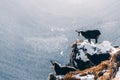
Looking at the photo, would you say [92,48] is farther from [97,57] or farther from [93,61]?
[93,61]

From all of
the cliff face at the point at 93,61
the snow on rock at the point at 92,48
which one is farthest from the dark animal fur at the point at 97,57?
the snow on rock at the point at 92,48

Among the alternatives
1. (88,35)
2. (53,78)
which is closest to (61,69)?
(53,78)

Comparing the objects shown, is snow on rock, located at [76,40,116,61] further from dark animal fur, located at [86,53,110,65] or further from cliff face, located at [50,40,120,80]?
dark animal fur, located at [86,53,110,65]

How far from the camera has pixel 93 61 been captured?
15000cm

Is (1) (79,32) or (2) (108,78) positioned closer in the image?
(2) (108,78)

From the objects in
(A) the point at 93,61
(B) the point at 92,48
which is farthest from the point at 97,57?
(B) the point at 92,48

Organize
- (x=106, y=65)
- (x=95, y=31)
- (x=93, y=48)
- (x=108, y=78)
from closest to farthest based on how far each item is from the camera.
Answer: (x=108, y=78), (x=106, y=65), (x=93, y=48), (x=95, y=31)

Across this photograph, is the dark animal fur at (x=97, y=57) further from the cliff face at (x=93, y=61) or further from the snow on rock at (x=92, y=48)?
the snow on rock at (x=92, y=48)

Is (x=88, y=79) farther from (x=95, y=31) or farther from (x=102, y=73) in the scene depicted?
(x=95, y=31)

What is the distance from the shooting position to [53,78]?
140375 millimetres

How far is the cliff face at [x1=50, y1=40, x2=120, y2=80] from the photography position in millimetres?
129875

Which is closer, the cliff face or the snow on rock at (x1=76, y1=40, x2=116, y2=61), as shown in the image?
the cliff face

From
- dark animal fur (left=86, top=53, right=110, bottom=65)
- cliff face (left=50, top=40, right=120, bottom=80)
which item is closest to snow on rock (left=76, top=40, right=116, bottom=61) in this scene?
cliff face (left=50, top=40, right=120, bottom=80)

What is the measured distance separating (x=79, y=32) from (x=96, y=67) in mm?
38289
